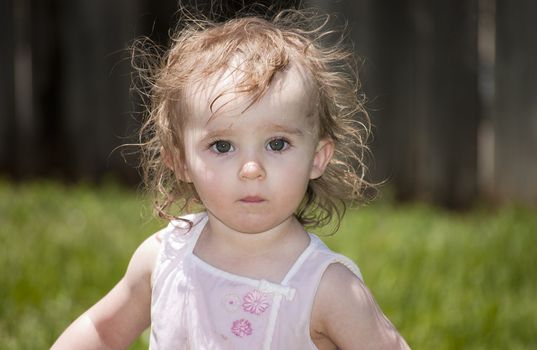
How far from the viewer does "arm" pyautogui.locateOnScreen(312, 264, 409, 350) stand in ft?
7.06

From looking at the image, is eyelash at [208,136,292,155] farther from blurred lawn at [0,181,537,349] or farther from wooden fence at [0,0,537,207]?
wooden fence at [0,0,537,207]

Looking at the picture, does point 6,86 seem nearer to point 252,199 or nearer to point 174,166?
point 174,166

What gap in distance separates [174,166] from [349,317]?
58cm

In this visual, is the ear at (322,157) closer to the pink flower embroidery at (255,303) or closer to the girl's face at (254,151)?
the girl's face at (254,151)

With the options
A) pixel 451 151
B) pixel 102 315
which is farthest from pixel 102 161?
pixel 102 315

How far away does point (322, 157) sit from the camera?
2.36 m

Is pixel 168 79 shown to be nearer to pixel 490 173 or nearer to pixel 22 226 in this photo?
pixel 22 226

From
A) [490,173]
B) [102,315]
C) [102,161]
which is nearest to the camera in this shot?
[102,315]

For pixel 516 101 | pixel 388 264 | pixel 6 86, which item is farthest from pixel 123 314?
pixel 6 86

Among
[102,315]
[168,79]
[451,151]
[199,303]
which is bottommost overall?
[451,151]

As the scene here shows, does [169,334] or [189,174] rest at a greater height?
[189,174]

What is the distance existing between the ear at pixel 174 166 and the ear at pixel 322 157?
305mm

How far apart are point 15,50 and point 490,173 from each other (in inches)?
134

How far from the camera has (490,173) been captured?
5.77 m
